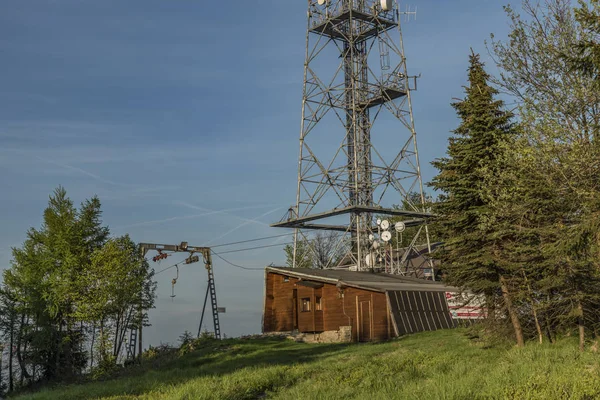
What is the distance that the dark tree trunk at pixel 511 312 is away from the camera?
26.8m

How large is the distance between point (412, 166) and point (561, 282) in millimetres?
27442

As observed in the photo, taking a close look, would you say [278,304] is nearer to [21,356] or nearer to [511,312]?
[511,312]

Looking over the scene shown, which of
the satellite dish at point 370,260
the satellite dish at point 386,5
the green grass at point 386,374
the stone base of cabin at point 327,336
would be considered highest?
the satellite dish at point 386,5

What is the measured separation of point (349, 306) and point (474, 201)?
13.5 m

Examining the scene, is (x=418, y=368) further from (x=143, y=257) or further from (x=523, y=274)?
(x=143, y=257)

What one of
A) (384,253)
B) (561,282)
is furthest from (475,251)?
(384,253)

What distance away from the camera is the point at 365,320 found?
123 feet

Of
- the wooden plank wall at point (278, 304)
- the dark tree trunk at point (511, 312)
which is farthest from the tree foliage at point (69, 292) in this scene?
the dark tree trunk at point (511, 312)

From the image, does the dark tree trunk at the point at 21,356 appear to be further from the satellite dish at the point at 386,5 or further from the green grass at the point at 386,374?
the satellite dish at the point at 386,5

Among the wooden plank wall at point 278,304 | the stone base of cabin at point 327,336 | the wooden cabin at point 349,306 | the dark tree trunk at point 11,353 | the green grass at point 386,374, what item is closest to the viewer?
the green grass at point 386,374

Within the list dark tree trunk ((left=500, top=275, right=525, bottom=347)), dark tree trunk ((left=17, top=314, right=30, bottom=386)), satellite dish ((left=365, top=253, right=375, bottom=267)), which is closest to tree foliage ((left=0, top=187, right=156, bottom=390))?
dark tree trunk ((left=17, top=314, right=30, bottom=386))

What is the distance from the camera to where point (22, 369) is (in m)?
50.1

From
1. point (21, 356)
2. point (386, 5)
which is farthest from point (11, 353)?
point (386, 5)

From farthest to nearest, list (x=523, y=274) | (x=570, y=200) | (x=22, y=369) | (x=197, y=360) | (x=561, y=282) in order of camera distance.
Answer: (x=22, y=369), (x=197, y=360), (x=523, y=274), (x=561, y=282), (x=570, y=200)
